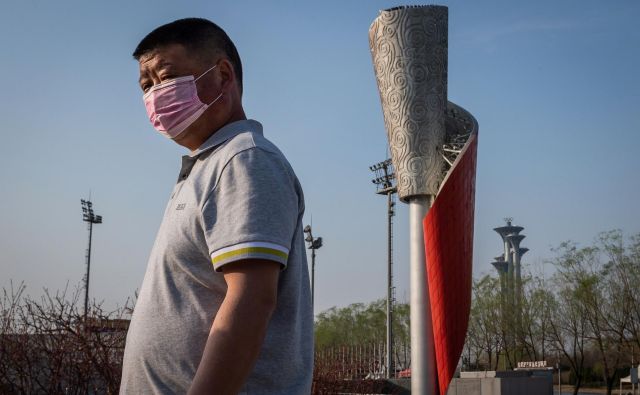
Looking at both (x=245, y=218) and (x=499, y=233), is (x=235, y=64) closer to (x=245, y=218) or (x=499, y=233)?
(x=245, y=218)

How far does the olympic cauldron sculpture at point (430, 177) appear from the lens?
15023 millimetres

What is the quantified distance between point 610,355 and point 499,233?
113 feet

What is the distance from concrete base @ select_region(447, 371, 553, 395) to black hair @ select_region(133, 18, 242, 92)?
55.9ft

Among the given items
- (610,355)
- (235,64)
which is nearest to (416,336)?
(235,64)

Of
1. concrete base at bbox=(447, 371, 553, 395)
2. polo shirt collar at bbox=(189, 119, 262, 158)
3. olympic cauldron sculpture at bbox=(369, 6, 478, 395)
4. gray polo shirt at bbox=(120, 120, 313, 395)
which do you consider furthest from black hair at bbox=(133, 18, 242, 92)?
concrete base at bbox=(447, 371, 553, 395)

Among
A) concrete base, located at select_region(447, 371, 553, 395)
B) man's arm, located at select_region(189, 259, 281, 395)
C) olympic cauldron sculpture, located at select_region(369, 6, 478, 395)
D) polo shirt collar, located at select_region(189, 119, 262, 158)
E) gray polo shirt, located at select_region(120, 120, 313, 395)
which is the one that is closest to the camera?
man's arm, located at select_region(189, 259, 281, 395)

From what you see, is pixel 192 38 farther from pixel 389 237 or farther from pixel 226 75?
pixel 389 237

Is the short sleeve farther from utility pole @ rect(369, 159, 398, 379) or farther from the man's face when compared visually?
utility pole @ rect(369, 159, 398, 379)

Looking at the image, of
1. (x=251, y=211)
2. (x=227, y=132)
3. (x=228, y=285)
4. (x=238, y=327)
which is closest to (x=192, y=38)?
(x=227, y=132)

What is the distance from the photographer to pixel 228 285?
1.50 m

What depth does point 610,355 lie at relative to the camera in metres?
28.8

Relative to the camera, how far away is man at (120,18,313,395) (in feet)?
4.76

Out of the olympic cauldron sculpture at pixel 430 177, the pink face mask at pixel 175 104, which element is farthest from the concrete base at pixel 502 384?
the pink face mask at pixel 175 104

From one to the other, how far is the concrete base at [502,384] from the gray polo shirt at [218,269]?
17045 mm
